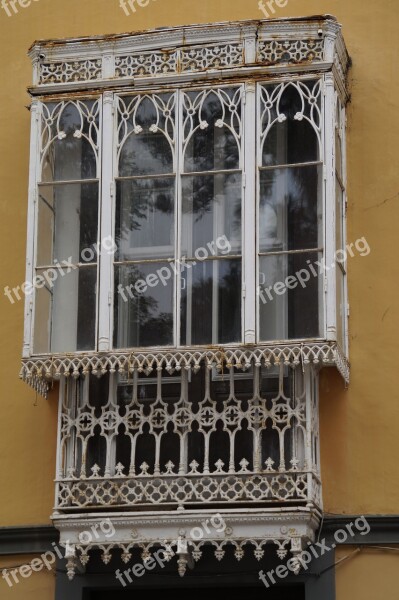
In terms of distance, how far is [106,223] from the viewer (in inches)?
487

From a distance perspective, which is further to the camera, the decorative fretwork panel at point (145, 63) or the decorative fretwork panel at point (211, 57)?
the decorative fretwork panel at point (145, 63)

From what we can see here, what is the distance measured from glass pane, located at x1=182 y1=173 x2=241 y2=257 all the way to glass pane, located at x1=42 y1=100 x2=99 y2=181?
94 cm

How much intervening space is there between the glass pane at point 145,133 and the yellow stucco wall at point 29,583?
347 cm

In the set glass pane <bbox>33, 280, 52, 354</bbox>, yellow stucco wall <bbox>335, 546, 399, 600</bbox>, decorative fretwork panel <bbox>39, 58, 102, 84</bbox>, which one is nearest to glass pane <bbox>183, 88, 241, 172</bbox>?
decorative fretwork panel <bbox>39, 58, 102, 84</bbox>

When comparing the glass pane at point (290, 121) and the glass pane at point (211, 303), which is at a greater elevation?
the glass pane at point (290, 121)

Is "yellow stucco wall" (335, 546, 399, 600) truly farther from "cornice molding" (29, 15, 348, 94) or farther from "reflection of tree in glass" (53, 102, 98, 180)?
"cornice molding" (29, 15, 348, 94)

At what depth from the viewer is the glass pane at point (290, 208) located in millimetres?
12172

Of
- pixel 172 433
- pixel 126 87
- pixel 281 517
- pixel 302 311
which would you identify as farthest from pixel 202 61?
pixel 281 517

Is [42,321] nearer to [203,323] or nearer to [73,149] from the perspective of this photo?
[203,323]

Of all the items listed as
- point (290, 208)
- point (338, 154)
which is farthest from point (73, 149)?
point (338, 154)

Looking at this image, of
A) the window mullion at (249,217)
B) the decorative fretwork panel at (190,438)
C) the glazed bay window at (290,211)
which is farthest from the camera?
the glazed bay window at (290,211)

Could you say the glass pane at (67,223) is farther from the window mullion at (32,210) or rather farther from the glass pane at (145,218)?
the glass pane at (145,218)

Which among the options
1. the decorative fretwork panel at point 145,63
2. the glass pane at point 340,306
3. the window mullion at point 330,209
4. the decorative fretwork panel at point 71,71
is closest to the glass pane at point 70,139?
the decorative fretwork panel at point 71,71

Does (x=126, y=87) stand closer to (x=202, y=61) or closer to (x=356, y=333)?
(x=202, y=61)
